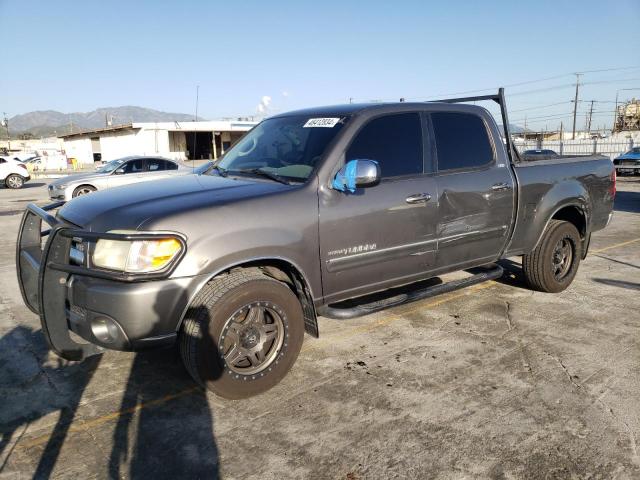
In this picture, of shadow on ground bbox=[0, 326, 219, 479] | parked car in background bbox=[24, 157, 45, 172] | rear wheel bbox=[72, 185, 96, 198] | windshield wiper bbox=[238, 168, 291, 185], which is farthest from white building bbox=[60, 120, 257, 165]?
shadow on ground bbox=[0, 326, 219, 479]

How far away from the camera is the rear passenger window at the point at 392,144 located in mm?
3785

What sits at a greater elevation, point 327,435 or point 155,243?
point 155,243

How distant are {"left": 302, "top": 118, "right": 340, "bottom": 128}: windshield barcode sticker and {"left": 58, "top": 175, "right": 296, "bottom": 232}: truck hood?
70cm

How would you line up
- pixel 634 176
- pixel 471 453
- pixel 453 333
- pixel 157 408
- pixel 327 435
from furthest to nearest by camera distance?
pixel 634 176 < pixel 453 333 < pixel 157 408 < pixel 327 435 < pixel 471 453

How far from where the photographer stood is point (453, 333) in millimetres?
4359

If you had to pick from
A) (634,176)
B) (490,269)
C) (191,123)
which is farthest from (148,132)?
(490,269)

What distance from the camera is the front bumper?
9.19 feet

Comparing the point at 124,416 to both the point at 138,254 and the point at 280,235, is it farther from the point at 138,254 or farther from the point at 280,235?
the point at 280,235

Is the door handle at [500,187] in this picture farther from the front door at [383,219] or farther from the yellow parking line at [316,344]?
the yellow parking line at [316,344]

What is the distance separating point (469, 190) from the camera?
4309mm

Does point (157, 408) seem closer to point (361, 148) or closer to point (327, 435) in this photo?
point (327, 435)

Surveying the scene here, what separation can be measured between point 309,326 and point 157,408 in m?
1.15

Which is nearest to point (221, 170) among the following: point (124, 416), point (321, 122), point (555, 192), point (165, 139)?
point (321, 122)

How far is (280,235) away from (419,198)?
1.29m
